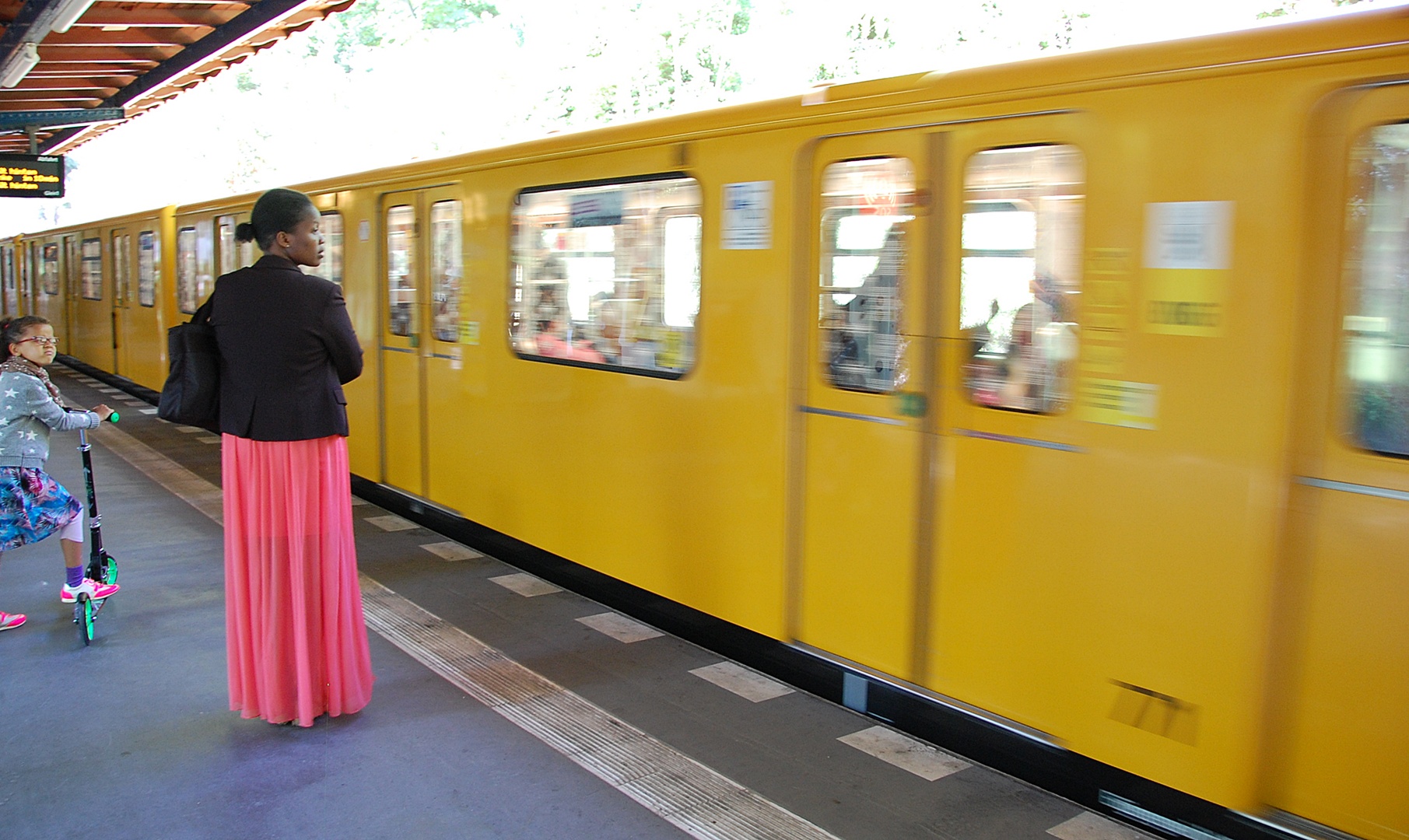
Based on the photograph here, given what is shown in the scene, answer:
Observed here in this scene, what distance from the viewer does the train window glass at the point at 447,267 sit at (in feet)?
21.4

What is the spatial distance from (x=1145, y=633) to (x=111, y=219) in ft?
48.8

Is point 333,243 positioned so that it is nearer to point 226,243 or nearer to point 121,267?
point 226,243

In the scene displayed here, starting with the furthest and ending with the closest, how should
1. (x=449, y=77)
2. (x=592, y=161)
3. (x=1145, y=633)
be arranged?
(x=449, y=77), (x=592, y=161), (x=1145, y=633)

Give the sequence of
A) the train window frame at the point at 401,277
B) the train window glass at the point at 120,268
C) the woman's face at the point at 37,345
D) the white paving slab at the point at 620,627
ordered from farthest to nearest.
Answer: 1. the train window glass at the point at 120,268
2. the train window frame at the point at 401,277
3. the white paving slab at the point at 620,627
4. the woman's face at the point at 37,345

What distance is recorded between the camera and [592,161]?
17.1 ft

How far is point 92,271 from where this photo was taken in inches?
616

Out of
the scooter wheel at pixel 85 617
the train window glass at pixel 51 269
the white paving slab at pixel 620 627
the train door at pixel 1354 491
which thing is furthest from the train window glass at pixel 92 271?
the train door at pixel 1354 491

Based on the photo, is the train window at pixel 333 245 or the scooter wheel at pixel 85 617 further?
the train window at pixel 333 245

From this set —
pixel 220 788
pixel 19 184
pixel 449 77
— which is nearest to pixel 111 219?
pixel 19 184

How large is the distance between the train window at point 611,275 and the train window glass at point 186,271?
7.29 metres

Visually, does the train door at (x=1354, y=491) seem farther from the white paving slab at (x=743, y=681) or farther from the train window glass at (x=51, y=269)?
the train window glass at (x=51, y=269)

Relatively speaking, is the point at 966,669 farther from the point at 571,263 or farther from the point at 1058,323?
the point at 571,263

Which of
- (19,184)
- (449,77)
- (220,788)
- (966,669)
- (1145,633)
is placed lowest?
Result: (220,788)

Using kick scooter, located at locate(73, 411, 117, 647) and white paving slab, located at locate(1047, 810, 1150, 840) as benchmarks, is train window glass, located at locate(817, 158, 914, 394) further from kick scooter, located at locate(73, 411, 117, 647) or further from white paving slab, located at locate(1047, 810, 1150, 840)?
kick scooter, located at locate(73, 411, 117, 647)
